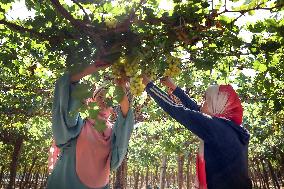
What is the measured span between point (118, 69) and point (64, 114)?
0.70 m

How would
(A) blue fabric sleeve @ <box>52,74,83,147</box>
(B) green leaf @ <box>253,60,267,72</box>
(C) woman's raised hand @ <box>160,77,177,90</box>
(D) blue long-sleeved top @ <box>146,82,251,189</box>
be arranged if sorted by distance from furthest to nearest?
(B) green leaf @ <box>253,60,267,72</box> < (C) woman's raised hand @ <box>160,77,177,90</box> < (D) blue long-sleeved top @ <box>146,82,251,189</box> < (A) blue fabric sleeve @ <box>52,74,83,147</box>

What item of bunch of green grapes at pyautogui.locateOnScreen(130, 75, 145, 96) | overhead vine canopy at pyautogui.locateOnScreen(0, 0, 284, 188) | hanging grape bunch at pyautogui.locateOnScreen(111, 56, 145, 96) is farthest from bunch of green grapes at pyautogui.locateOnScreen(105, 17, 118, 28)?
bunch of green grapes at pyautogui.locateOnScreen(130, 75, 145, 96)

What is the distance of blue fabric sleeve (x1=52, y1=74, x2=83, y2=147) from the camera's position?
103 inches

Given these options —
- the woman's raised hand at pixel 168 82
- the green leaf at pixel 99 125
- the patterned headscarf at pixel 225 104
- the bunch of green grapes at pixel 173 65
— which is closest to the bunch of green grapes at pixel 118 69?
the bunch of green grapes at pixel 173 65

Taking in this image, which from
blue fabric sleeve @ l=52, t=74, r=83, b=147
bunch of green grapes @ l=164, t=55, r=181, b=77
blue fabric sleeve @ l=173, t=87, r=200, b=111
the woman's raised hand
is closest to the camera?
Result: blue fabric sleeve @ l=52, t=74, r=83, b=147

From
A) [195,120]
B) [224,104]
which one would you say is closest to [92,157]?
[195,120]

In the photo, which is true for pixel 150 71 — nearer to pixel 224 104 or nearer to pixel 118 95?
pixel 118 95

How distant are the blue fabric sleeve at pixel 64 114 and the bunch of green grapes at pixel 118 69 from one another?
13.2 inches

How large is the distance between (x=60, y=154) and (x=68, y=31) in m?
1.22

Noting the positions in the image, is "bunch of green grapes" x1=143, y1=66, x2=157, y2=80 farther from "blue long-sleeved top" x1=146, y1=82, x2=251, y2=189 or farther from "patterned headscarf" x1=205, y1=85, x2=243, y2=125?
"patterned headscarf" x1=205, y1=85, x2=243, y2=125

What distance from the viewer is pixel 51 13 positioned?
9.36 feet

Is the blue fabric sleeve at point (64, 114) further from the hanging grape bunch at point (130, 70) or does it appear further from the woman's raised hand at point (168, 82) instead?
the woman's raised hand at point (168, 82)

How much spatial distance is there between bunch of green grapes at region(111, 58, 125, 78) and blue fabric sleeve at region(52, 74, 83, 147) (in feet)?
1.10

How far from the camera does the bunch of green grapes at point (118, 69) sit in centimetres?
247
